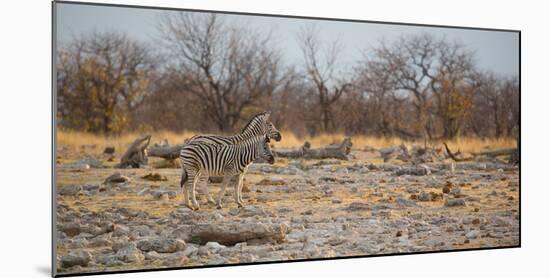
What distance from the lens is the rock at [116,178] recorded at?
7176 millimetres

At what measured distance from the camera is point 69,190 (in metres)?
6.95

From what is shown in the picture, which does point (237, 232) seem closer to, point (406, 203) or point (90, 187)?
point (90, 187)

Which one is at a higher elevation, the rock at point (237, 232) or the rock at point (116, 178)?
the rock at point (116, 178)

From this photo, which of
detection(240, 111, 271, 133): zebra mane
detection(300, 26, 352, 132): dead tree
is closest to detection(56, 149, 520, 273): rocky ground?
detection(240, 111, 271, 133): zebra mane

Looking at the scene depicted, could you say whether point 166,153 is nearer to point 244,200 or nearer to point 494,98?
point 244,200

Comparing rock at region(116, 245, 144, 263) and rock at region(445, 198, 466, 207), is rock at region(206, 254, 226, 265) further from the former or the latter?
rock at region(445, 198, 466, 207)

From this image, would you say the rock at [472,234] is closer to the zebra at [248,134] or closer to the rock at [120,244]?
the zebra at [248,134]

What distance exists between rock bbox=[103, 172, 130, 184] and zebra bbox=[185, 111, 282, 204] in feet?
2.21

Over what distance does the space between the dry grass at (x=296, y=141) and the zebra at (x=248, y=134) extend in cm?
8

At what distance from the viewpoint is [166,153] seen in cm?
736

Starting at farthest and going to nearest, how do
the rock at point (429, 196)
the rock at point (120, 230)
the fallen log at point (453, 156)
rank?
1. the fallen log at point (453, 156)
2. the rock at point (429, 196)
3. the rock at point (120, 230)

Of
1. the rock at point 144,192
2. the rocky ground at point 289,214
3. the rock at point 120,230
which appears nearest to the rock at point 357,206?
the rocky ground at point 289,214

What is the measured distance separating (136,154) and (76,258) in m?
1.07

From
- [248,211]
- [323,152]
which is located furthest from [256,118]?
[248,211]
